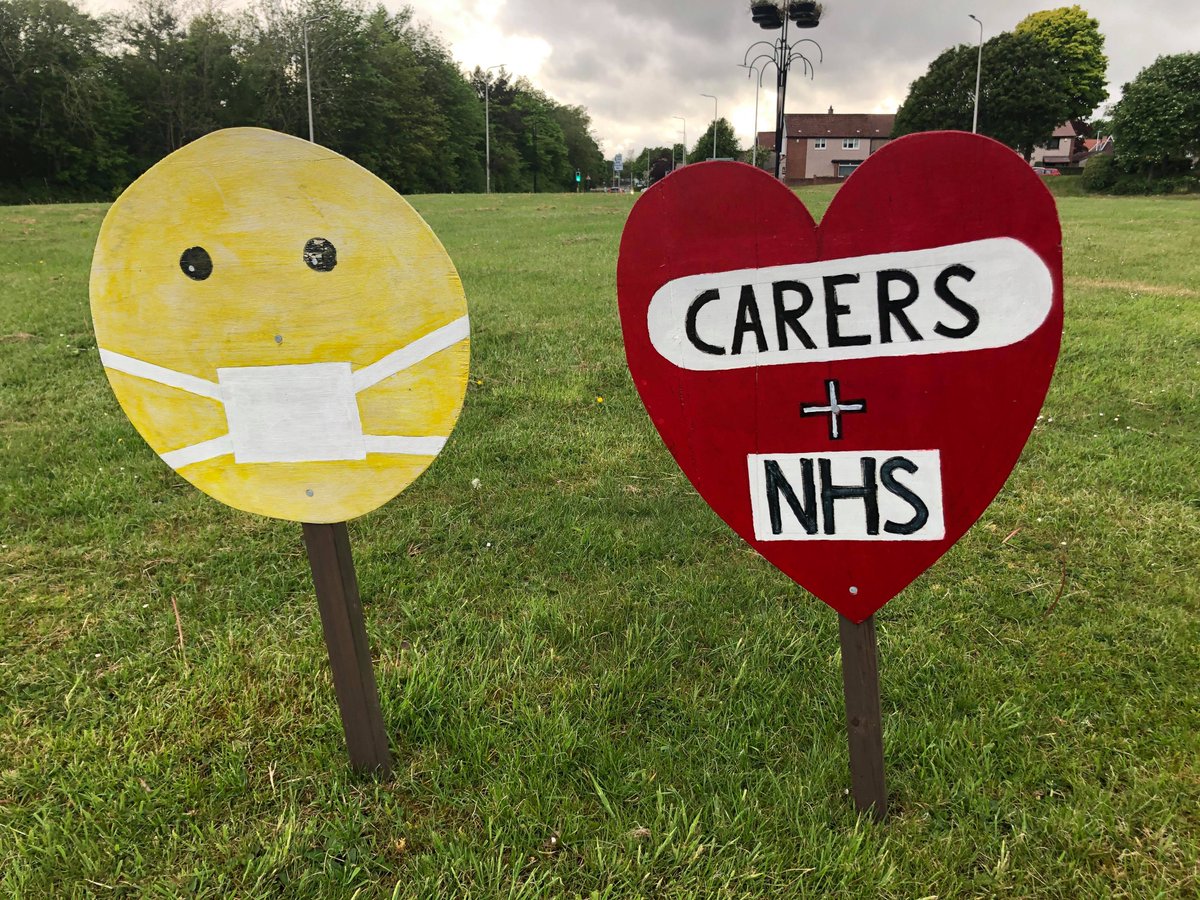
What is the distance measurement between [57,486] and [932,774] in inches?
157

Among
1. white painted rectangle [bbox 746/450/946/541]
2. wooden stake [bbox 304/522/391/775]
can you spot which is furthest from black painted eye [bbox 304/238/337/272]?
white painted rectangle [bbox 746/450/946/541]

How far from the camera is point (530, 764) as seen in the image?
6.40 ft

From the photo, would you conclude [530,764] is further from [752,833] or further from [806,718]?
[806,718]

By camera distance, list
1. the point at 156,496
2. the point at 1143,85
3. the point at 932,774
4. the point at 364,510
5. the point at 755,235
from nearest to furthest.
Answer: the point at 755,235
the point at 364,510
the point at 932,774
the point at 156,496
the point at 1143,85

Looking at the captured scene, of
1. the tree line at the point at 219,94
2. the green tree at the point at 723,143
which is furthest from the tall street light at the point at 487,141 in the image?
the green tree at the point at 723,143

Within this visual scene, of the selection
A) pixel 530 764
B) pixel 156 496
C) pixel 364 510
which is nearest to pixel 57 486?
pixel 156 496

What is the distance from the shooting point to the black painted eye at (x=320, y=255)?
1559 mm

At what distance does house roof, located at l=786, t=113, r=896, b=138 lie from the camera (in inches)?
2859

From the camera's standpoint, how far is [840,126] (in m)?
72.9

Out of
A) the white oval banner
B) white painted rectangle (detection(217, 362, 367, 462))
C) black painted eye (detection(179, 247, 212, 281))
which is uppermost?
black painted eye (detection(179, 247, 212, 281))

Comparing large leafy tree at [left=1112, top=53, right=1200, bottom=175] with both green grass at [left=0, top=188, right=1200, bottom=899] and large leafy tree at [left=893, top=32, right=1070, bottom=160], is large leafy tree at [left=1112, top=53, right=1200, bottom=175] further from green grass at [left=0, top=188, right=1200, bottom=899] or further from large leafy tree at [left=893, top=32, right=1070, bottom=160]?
green grass at [left=0, top=188, right=1200, bottom=899]

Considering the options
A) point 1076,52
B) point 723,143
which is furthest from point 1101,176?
point 723,143

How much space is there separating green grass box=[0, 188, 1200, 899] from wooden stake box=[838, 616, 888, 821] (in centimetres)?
8

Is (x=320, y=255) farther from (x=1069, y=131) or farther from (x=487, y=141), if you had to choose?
(x=1069, y=131)
